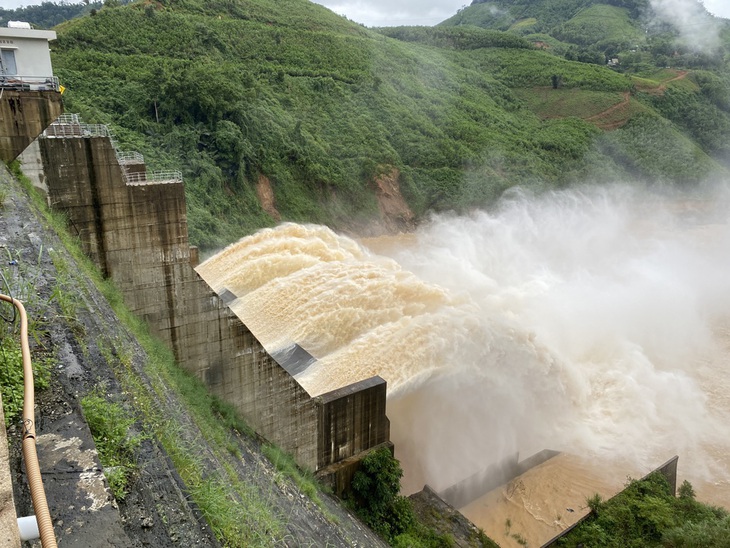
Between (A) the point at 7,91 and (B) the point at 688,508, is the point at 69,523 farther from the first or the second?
(B) the point at 688,508

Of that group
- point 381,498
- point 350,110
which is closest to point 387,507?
point 381,498

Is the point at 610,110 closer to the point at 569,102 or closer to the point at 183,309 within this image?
the point at 569,102

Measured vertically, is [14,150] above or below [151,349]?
above

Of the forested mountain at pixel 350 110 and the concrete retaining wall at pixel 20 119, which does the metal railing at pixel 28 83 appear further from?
the forested mountain at pixel 350 110

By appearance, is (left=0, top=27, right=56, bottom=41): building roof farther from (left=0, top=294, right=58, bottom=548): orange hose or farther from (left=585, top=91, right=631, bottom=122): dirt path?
(left=585, top=91, right=631, bottom=122): dirt path

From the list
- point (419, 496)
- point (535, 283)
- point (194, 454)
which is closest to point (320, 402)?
point (419, 496)

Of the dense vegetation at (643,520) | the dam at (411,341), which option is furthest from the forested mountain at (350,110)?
the dense vegetation at (643,520)
